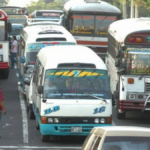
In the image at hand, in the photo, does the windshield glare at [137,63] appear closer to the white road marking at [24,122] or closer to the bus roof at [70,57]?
the bus roof at [70,57]

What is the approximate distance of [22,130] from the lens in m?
19.9

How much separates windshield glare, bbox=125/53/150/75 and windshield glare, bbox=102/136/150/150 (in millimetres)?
11667

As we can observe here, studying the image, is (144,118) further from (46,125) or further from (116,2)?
(116,2)

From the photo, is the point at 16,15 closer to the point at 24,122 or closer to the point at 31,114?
the point at 31,114

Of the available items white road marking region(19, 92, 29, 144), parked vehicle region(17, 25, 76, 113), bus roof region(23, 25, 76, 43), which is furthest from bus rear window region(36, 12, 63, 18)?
white road marking region(19, 92, 29, 144)

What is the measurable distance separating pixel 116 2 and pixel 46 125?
6249cm

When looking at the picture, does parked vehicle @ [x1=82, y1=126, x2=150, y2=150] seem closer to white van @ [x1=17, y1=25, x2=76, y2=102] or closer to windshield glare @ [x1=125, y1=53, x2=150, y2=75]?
windshield glare @ [x1=125, y1=53, x2=150, y2=75]

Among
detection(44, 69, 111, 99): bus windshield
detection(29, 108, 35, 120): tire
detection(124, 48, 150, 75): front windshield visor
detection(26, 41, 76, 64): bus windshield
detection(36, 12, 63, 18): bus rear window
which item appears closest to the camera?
detection(44, 69, 111, 99): bus windshield

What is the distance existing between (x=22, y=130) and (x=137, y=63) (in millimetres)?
3880

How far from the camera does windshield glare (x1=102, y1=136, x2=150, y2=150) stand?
31.3ft

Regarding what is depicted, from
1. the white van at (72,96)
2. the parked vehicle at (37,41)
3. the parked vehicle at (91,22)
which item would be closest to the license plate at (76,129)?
the white van at (72,96)

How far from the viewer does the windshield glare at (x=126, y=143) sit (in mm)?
9531

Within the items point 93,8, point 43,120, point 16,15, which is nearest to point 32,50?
point 43,120

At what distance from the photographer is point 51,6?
3770 inches
